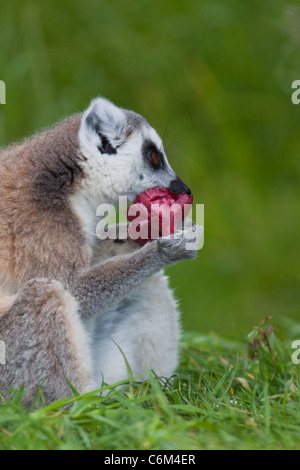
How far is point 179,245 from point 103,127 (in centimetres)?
93

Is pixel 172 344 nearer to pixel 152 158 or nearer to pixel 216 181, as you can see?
pixel 152 158

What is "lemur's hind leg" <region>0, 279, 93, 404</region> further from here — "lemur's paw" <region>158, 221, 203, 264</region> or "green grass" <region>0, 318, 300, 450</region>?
"lemur's paw" <region>158, 221, 203, 264</region>

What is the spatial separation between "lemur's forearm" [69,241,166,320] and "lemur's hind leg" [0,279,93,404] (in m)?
0.20

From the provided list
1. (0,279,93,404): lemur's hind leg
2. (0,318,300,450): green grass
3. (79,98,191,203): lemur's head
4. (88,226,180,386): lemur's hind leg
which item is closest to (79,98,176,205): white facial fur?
(79,98,191,203): lemur's head

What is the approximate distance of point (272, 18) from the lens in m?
9.98

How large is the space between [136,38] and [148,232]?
5.67 m

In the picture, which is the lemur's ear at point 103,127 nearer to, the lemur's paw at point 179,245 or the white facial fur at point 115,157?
the white facial fur at point 115,157

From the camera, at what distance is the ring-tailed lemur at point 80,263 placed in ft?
13.7

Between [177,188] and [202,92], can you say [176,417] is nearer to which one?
[177,188]

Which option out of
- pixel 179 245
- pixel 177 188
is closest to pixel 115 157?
pixel 177 188

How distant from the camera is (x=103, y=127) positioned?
15.8 ft

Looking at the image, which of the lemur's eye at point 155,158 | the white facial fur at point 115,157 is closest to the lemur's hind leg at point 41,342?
the white facial fur at point 115,157
